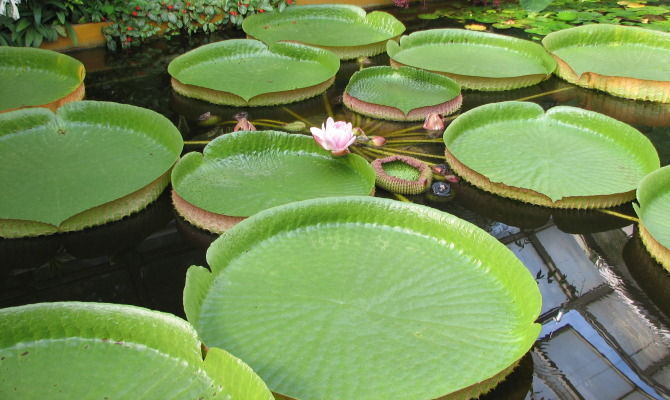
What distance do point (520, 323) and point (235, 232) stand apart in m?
0.91

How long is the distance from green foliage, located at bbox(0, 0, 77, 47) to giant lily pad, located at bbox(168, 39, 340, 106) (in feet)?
3.47

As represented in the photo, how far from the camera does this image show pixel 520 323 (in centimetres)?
170

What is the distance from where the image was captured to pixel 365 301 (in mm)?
1755

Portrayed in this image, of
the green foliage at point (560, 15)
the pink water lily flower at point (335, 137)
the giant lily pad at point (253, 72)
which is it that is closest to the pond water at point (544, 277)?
the pink water lily flower at point (335, 137)

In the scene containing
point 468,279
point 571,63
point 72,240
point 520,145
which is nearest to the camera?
point 468,279

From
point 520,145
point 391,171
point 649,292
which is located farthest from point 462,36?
point 649,292

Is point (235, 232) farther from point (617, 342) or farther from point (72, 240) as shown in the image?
point (617, 342)

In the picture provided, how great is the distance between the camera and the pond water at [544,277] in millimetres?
1789

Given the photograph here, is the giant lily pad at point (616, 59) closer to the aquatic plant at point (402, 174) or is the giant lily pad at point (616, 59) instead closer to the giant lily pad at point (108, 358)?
the aquatic plant at point (402, 174)

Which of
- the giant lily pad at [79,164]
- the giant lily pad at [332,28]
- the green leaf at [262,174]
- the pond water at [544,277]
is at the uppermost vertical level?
the giant lily pad at [332,28]

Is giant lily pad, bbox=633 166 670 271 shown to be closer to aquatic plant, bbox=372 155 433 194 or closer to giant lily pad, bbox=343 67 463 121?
aquatic plant, bbox=372 155 433 194

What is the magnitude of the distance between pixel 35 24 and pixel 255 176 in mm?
2507

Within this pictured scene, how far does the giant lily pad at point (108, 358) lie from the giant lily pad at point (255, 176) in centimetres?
73

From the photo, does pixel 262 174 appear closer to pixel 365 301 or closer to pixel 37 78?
pixel 365 301
